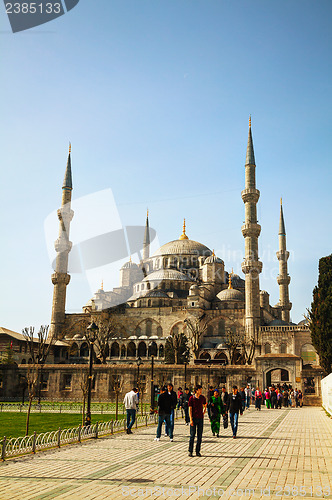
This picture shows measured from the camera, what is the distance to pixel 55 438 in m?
9.40

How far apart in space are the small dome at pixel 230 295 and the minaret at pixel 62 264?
15646 mm

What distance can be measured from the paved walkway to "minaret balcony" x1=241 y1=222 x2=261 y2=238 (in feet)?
104

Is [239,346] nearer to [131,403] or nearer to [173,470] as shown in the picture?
[131,403]

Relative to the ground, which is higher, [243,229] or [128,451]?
[243,229]

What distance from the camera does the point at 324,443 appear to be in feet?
31.8

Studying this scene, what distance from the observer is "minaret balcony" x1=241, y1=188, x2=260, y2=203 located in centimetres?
4184

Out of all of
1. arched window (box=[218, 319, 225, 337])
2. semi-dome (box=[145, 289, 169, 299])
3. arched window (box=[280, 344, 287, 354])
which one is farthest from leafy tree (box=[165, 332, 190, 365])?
semi-dome (box=[145, 289, 169, 299])

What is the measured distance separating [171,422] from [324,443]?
3182 millimetres

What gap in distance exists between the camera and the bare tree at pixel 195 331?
132 feet

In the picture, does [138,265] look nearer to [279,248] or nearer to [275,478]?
[279,248]

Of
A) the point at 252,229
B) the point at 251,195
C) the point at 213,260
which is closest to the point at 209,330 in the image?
the point at 213,260

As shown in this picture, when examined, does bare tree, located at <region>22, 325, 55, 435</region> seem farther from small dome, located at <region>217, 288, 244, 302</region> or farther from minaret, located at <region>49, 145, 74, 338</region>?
small dome, located at <region>217, 288, 244, 302</region>

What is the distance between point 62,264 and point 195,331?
14.2 m

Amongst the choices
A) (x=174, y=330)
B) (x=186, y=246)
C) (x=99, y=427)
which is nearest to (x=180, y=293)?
(x=174, y=330)
